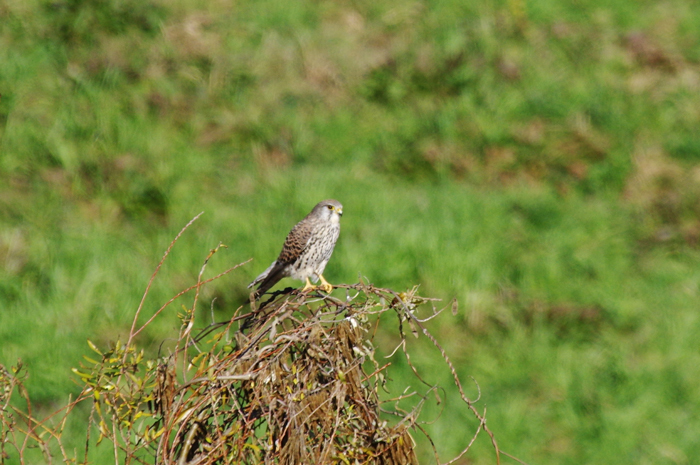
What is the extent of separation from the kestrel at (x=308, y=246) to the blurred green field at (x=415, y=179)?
1174mm

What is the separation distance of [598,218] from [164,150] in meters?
3.70

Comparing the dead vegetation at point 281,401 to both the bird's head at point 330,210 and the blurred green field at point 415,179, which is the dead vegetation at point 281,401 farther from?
the blurred green field at point 415,179

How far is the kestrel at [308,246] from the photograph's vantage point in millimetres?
4414

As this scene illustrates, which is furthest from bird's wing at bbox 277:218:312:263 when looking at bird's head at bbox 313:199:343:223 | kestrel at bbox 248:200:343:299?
bird's head at bbox 313:199:343:223

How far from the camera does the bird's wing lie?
4.40 metres

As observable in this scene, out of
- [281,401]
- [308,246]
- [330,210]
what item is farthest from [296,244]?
[281,401]

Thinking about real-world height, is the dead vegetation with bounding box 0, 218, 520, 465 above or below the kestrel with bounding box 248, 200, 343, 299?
above

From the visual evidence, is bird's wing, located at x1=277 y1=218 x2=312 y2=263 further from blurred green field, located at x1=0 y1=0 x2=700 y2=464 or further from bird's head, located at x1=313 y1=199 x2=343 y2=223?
blurred green field, located at x1=0 y1=0 x2=700 y2=464

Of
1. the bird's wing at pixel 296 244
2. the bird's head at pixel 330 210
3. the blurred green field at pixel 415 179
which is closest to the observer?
the bird's wing at pixel 296 244

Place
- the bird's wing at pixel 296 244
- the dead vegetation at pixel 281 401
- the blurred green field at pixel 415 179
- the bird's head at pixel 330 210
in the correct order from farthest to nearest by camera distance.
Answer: the blurred green field at pixel 415 179 < the bird's head at pixel 330 210 < the bird's wing at pixel 296 244 < the dead vegetation at pixel 281 401

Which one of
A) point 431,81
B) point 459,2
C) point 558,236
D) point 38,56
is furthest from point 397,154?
point 38,56

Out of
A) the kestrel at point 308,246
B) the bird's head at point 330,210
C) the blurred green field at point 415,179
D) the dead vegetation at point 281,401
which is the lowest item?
the blurred green field at point 415,179

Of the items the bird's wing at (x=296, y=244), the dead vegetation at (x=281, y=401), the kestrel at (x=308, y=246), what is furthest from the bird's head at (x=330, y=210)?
the dead vegetation at (x=281, y=401)

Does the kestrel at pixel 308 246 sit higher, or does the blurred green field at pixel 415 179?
the kestrel at pixel 308 246
